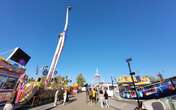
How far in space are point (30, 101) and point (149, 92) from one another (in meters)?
21.4

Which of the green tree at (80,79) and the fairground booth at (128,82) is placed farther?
the green tree at (80,79)

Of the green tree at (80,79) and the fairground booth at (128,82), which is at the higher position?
the green tree at (80,79)

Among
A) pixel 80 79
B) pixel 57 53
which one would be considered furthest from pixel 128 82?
pixel 80 79

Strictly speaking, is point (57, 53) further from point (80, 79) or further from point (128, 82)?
point (80, 79)

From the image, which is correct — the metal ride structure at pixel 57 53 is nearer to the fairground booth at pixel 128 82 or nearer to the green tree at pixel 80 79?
the fairground booth at pixel 128 82

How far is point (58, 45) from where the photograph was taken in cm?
3055

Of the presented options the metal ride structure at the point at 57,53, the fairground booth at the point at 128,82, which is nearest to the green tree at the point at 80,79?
the fairground booth at the point at 128,82

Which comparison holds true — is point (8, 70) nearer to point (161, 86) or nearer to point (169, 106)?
point (169, 106)

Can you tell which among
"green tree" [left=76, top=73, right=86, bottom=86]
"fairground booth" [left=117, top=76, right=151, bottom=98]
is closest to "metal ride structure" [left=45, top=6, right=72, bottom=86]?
"fairground booth" [left=117, top=76, right=151, bottom=98]

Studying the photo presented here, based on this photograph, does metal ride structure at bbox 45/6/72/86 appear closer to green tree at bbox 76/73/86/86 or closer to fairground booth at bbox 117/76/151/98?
fairground booth at bbox 117/76/151/98

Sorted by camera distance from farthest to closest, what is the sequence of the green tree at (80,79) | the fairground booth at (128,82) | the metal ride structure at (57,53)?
1. the green tree at (80,79)
2. the fairground booth at (128,82)
3. the metal ride structure at (57,53)

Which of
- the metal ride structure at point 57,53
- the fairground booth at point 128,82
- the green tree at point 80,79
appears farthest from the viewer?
the green tree at point 80,79

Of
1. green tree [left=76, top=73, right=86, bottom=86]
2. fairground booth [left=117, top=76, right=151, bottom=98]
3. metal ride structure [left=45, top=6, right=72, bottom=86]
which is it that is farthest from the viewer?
green tree [left=76, top=73, right=86, bottom=86]

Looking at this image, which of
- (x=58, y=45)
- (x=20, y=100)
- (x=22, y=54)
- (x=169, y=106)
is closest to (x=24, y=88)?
(x=20, y=100)
